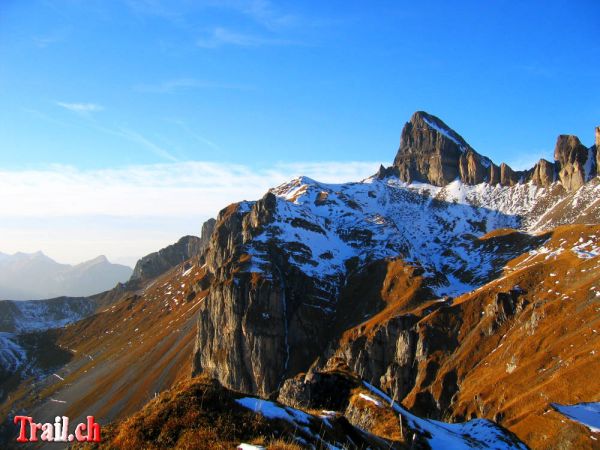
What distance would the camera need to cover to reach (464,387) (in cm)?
15112

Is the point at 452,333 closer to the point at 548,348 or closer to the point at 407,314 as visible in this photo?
the point at 407,314

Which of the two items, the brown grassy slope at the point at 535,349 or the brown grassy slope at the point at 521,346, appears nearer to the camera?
the brown grassy slope at the point at 535,349

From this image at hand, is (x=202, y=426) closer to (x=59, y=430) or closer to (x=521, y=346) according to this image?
(x=59, y=430)

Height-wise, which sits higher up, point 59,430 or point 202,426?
point 59,430

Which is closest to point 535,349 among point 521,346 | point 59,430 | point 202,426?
point 521,346

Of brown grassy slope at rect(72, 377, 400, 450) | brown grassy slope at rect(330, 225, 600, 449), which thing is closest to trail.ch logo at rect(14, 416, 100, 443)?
brown grassy slope at rect(72, 377, 400, 450)

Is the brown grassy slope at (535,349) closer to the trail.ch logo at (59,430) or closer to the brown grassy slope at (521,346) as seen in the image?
the brown grassy slope at (521,346)

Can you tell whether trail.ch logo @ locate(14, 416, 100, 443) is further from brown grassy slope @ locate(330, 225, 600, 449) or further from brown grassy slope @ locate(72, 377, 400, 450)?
brown grassy slope @ locate(330, 225, 600, 449)

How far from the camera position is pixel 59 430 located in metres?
19.8

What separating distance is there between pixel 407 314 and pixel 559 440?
11519cm

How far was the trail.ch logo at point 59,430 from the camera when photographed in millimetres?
19578

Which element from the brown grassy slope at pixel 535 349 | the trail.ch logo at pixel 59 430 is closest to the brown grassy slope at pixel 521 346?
the brown grassy slope at pixel 535 349

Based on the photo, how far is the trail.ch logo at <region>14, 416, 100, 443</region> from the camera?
19578mm

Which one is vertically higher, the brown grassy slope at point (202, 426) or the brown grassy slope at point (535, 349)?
the brown grassy slope at point (202, 426)
